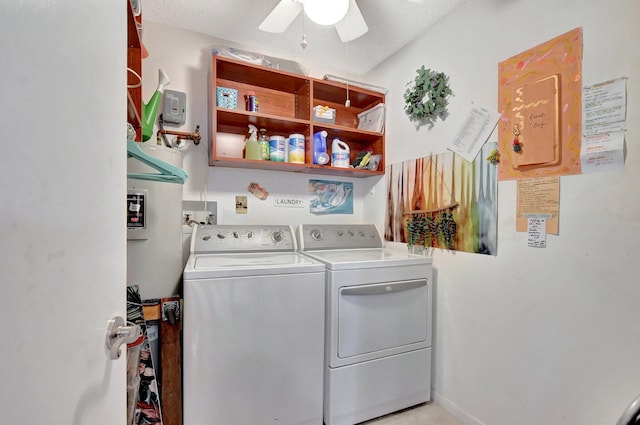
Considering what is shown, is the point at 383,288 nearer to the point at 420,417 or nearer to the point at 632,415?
the point at 420,417

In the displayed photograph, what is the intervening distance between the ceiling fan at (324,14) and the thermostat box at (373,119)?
71 cm

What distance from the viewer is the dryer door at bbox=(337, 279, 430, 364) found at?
5.01 feet

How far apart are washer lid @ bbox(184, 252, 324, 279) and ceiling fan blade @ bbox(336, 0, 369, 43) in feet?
4.40

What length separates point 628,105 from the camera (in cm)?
104

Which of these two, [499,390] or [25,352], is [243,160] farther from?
[499,390]

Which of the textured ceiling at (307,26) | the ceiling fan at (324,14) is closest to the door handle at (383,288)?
the ceiling fan at (324,14)

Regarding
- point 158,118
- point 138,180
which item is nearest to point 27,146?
point 138,180

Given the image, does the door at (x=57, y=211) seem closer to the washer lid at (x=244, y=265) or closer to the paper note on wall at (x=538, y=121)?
the washer lid at (x=244, y=265)

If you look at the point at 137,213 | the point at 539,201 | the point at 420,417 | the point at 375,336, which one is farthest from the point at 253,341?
the point at 539,201

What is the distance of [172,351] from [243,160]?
1.15m

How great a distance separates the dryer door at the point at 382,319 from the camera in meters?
1.53

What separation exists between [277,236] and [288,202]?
38cm

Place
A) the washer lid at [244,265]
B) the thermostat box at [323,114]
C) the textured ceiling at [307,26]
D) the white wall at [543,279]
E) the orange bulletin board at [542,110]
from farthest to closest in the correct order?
the thermostat box at [323,114] < the textured ceiling at [307,26] < the washer lid at [244,265] < the orange bulletin board at [542,110] < the white wall at [543,279]

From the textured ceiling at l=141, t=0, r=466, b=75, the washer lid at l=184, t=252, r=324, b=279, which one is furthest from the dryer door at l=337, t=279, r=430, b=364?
the textured ceiling at l=141, t=0, r=466, b=75
